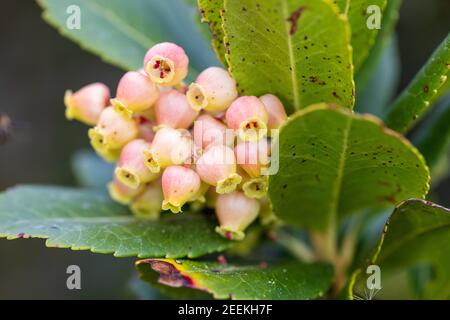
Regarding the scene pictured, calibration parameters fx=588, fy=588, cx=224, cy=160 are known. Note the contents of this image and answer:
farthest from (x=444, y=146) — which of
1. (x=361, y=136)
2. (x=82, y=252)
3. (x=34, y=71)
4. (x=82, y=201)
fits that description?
(x=34, y=71)

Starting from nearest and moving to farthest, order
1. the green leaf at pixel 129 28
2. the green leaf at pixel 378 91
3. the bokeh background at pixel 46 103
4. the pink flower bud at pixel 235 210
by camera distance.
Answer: the pink flower bud at pixel 235 210 → the green leaf at pixel 129 28 → the green leaf at pixel 378 91 → the bokeh background at pixel 46 103

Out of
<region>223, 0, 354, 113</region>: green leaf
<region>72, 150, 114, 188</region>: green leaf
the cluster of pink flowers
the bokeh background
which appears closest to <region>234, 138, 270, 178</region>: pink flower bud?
the cluster of pink flowers

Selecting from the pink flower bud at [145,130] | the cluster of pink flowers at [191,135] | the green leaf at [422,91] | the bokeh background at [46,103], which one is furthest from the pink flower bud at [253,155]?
the bokeh background at [46,103]

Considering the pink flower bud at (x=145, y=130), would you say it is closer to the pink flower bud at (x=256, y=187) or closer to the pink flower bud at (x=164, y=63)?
the pink flower bud at (x=164, y=63)

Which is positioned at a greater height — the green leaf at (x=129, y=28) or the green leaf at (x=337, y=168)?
the green leaf at (x=129, y=28)

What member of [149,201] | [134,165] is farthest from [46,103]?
[134,165]

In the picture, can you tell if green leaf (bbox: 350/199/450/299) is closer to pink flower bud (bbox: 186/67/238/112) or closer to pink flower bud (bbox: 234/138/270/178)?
pink flower bud (bbox: 234/138/270/178)
